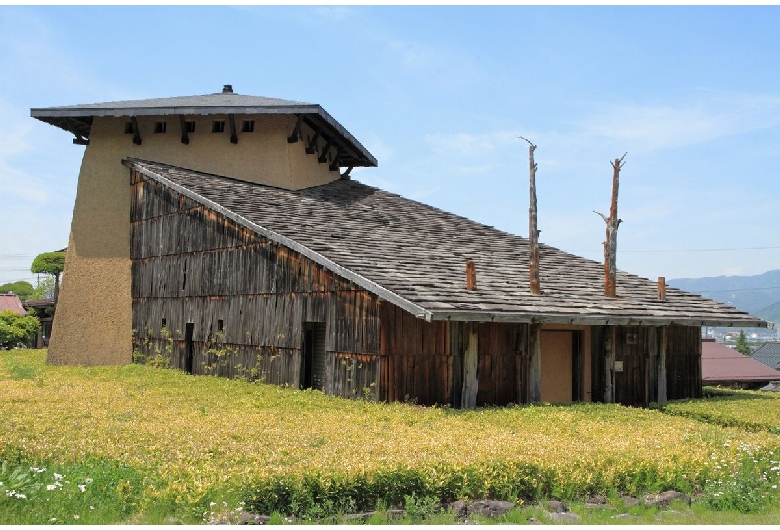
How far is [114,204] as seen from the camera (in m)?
28.7

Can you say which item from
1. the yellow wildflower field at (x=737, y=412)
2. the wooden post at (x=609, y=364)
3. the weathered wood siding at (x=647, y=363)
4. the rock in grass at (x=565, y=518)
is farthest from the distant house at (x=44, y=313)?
the rock in grass at (x=565, y=518)

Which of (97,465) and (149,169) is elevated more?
(149,169)

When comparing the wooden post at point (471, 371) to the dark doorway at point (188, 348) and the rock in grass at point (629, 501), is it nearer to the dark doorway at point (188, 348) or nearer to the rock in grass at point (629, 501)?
the rock in grass at point (629, 501)

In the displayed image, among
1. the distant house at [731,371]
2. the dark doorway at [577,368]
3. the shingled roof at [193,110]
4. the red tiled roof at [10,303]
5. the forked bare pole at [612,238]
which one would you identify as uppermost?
the shingled roof at [193,110]

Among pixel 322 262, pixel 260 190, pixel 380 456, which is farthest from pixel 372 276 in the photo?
pixel 260 190

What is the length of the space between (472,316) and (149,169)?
15607mm

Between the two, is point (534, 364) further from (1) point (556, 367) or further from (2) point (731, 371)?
(2) point (731, 371)

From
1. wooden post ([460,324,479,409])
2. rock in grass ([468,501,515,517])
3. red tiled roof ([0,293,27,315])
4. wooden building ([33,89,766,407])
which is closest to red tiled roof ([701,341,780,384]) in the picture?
wooden building ([33,89,766,407])

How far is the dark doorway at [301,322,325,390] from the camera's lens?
1998cm

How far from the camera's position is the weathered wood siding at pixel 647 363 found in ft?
68.1

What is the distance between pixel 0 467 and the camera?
9.60m

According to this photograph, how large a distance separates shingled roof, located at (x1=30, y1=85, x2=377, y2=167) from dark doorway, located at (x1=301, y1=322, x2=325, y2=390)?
10.6 m

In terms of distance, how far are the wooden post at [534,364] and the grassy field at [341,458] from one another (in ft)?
8.78

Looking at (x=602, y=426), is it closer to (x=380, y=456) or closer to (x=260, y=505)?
(x=380, y=456)
